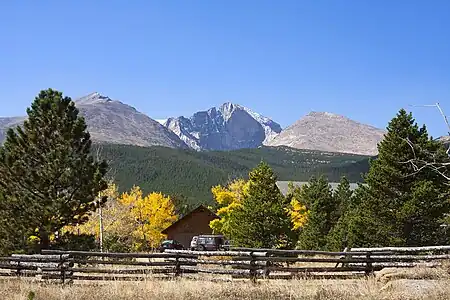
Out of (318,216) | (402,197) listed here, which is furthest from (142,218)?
(402,197)

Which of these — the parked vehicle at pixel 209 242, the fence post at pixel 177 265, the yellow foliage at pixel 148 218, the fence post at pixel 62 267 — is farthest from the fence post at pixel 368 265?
the yellow foliage at pixel 148 218

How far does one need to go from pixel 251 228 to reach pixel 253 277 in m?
24.2

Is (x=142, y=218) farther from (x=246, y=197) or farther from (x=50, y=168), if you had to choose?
(x=50, y=168)

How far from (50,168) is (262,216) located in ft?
63.8

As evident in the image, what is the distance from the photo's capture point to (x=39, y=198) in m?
29.4

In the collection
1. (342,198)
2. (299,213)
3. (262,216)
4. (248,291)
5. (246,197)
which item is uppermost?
(342,198)

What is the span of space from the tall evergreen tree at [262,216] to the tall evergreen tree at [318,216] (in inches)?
459

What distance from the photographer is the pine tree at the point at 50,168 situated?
95.9ft

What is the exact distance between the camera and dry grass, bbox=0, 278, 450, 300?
14.2 m

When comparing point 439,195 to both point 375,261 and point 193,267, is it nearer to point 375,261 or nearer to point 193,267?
point 375,261

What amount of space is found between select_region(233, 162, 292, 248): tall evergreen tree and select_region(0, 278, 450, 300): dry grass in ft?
86.5

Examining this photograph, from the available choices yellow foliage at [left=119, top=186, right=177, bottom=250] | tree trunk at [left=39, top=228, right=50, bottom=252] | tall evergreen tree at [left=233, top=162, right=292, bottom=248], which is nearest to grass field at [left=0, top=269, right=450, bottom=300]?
tree trunk at [left=39, top=228, right=50, bottom=252]

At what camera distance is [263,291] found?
15297 millimetres

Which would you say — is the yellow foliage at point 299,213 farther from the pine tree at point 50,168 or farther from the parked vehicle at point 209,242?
the pine tree at point 50,168
